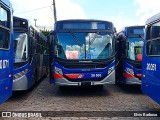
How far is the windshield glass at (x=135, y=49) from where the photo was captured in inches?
581

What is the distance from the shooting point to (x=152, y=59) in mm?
9609

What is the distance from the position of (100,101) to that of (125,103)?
100 centimetres

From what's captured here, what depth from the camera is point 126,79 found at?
14773 mm

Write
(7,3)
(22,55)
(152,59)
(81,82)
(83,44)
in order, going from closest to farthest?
(7,3) < (152,59) < (22,55) < (81,82) < (83,44)

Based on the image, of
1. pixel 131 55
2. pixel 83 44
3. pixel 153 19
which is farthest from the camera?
pixel 131 55

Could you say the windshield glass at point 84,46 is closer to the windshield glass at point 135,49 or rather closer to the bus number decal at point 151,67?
the windshield glass at point 135,49

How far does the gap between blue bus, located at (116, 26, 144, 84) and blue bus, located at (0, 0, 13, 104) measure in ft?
21.3

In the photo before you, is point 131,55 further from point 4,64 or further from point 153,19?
point 4,64

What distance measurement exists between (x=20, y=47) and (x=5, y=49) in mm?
4104

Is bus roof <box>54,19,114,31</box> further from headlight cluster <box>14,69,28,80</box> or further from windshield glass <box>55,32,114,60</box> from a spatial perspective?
headlight cluster <box>14,69,28,80</box>

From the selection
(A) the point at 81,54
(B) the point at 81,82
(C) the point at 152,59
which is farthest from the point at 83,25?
(C) the point at 152,59

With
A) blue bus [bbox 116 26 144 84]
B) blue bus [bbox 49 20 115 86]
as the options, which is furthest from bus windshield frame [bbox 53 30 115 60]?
blue bus [bbox 116 26 144 84]

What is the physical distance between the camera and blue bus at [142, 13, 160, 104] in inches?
358


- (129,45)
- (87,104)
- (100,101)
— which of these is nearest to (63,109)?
(87,104)
